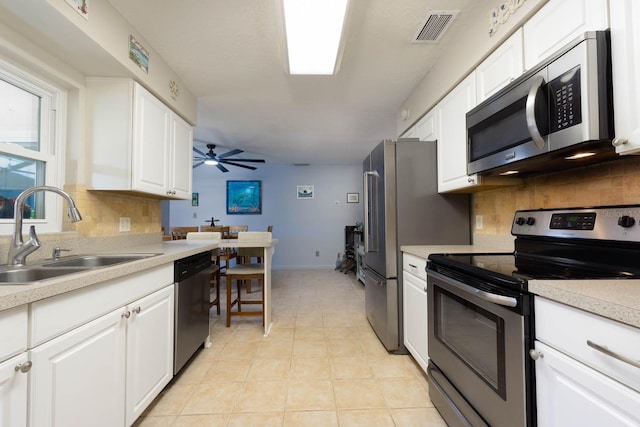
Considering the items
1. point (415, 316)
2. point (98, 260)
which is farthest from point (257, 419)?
point (98, 260)

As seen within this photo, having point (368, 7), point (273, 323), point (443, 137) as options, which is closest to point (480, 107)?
point (443, 137)

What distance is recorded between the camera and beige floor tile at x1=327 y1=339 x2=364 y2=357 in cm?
218

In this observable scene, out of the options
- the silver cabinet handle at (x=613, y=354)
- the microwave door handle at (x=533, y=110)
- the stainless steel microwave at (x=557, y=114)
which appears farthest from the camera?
the microwave door handle at (x=533, y=110)

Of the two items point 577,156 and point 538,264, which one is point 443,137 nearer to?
point 577,156

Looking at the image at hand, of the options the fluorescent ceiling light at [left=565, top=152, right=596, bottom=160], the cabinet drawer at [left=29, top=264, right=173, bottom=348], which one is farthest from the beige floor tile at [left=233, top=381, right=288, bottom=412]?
the fluorescent ceiling light at [left=565, top=152, right=596, bottom=160]

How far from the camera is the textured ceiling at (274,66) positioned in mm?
1652

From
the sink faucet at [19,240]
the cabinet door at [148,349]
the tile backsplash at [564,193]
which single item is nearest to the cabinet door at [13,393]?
the cabinet door at [148,349]

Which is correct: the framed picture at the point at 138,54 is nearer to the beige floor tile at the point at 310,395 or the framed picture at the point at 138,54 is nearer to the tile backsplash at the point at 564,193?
the beige floor tile at the point at 310,395

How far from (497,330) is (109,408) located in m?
1.60

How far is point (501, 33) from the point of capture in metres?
1.47

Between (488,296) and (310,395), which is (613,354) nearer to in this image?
(488,296)

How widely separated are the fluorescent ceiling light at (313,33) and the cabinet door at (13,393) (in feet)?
5.63

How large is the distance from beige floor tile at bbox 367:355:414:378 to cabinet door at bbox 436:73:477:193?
134 centimetres

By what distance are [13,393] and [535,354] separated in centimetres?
156
